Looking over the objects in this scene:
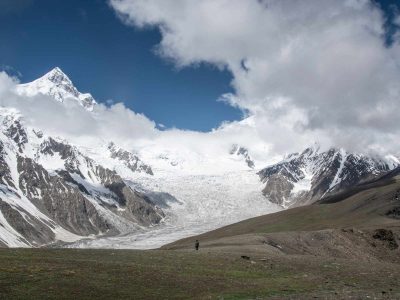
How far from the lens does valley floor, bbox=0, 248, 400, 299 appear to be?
33125 millimetres

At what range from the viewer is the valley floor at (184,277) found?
33.1m

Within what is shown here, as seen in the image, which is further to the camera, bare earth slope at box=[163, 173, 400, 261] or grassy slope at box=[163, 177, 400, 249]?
grassy slope at box=[163, 177, 400, 249]

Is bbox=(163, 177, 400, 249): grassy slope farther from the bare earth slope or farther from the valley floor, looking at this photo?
the valley floor

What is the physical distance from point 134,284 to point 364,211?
373 feet

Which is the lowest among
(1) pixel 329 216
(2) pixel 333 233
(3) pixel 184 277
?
(3) pixel 184 277

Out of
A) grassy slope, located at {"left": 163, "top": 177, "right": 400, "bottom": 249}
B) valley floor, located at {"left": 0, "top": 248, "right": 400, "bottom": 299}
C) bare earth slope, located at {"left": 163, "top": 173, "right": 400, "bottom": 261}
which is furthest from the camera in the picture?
grassy slope, located at {"left": 163, "top": 177, "right": 400, "bottom": 249}

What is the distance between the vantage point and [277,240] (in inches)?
3031

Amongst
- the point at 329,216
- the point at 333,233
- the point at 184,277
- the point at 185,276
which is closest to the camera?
the point at 184,277

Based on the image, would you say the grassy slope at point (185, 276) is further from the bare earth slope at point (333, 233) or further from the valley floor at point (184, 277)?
the bare earth slope at point (333, 233)

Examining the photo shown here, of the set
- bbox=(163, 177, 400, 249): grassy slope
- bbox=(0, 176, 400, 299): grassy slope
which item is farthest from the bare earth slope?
bbox=(0, 176, 400, 299): grassy slope

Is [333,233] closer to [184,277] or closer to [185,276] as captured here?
[185,276]

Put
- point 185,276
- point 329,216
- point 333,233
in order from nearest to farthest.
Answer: point 185,276 < point 333,233 < point 329,216

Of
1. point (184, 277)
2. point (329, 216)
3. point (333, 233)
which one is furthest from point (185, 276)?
point (329, 216)

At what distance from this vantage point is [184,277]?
39.0 meters
